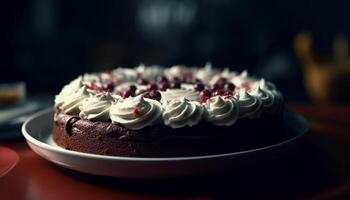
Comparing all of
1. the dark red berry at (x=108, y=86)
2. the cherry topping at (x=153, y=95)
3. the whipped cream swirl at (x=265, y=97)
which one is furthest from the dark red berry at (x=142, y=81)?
the whipped cream swirl at (x=265, y=97)

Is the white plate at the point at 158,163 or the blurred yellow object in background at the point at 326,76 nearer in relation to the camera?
the white plate at the point at 158,163

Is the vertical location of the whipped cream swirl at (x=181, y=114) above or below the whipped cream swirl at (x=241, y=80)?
above

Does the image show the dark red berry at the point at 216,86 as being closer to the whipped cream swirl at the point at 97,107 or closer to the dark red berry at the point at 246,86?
the dark red berry at the point at 246,86

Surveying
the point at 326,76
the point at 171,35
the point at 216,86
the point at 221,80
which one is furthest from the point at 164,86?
the point at 171,35

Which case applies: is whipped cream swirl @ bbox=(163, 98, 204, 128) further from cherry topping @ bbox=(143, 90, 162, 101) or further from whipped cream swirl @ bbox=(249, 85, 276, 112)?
whipped cream swirl @ bbox=(249, 85, 276, 112)

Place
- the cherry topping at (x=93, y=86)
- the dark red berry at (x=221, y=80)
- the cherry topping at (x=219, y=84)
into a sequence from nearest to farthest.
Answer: the cherry topping at (x=93, y=86), the cherry topping at (x=219, y=84), the dark red berry at (x=221, y=80)

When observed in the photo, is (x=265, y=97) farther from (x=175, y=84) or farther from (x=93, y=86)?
(x=93, y=86)

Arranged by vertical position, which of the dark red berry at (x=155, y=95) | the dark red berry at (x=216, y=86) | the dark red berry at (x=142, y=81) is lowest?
the dark red berry at (x=142, y=81)

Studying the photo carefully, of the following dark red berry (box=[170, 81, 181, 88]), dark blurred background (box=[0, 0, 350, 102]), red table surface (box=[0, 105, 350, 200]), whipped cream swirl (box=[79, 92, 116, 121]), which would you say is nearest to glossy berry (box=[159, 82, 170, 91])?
dark red berry (box=[170, 81, 181, 88])

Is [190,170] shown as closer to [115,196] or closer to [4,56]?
[115,196]
